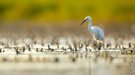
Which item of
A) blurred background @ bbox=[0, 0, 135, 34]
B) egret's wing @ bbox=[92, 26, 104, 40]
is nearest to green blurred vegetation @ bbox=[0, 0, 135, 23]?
blurred background @ bbox=[0, 0, 135, 34]

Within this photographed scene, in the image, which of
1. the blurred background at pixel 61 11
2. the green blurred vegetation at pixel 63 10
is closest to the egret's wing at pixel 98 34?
the blurred background at pixel 61 11

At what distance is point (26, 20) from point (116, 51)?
2002 centimetres

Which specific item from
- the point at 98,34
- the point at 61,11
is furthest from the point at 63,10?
the point at 98,34

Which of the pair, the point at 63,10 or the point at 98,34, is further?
the point at 63,10

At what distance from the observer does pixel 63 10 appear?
121ft

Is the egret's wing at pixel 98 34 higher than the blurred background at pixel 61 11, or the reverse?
the blurred background at pixel 61 11

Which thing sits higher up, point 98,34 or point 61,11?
point 61,11

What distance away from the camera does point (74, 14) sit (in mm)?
36719

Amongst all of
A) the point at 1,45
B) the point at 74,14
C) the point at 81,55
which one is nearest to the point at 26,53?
the point at 81,55

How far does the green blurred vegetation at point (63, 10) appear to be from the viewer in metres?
35.5

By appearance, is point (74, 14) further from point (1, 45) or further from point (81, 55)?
point (81, 55)

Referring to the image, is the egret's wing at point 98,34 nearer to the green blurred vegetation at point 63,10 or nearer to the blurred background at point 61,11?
the blurred background at point 61,11

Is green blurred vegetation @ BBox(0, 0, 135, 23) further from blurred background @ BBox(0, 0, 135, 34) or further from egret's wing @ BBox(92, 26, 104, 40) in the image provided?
egret's wing @ BBox(92, 26, 104, 40)

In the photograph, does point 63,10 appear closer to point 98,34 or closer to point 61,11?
point 61,11
